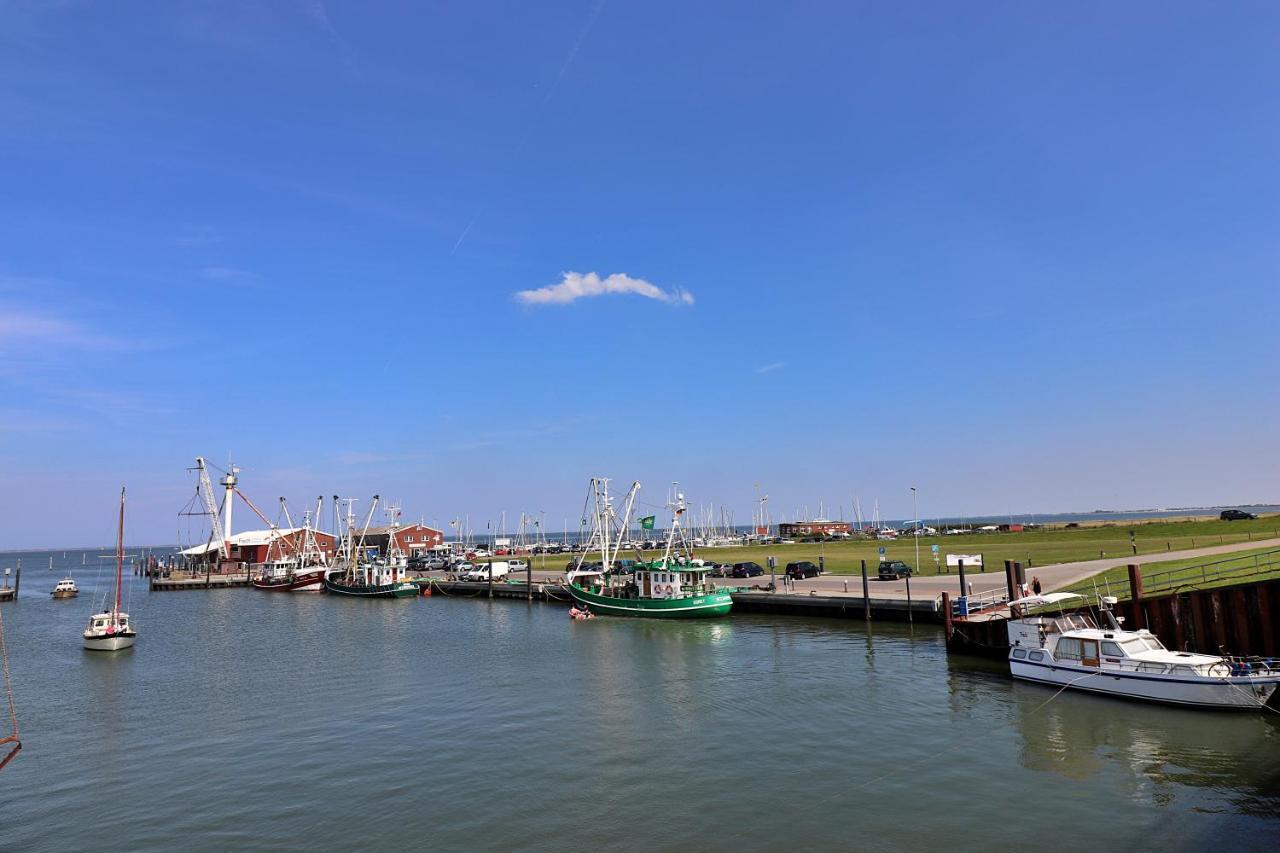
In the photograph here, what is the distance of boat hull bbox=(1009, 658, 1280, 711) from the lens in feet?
101

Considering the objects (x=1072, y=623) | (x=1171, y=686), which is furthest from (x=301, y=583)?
(x=1171, y=686)

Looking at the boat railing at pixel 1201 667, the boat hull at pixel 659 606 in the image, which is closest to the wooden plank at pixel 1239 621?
the boat railing at pixel 1201 667

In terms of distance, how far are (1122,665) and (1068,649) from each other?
9.14 feet

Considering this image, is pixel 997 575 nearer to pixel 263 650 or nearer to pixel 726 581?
pixel 726 581

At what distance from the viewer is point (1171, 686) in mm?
32438

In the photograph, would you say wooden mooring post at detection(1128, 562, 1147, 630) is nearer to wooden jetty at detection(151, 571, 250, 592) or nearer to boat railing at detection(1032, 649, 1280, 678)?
boat railing at detection(1032, 649, 1280, 678)

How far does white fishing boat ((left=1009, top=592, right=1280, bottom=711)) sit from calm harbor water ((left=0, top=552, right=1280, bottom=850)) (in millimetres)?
967

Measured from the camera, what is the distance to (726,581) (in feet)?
288

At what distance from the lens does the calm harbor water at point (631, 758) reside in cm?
2303

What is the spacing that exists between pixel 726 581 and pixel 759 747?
2267 inches

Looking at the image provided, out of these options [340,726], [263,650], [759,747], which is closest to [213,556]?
[263,650]

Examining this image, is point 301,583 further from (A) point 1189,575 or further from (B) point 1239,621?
(B) point 1239,621

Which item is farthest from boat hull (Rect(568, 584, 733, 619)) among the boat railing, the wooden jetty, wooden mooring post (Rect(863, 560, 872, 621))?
the wooden jetty

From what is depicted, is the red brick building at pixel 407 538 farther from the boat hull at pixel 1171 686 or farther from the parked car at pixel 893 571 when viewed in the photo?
the boat hull at pixel 1171 686
